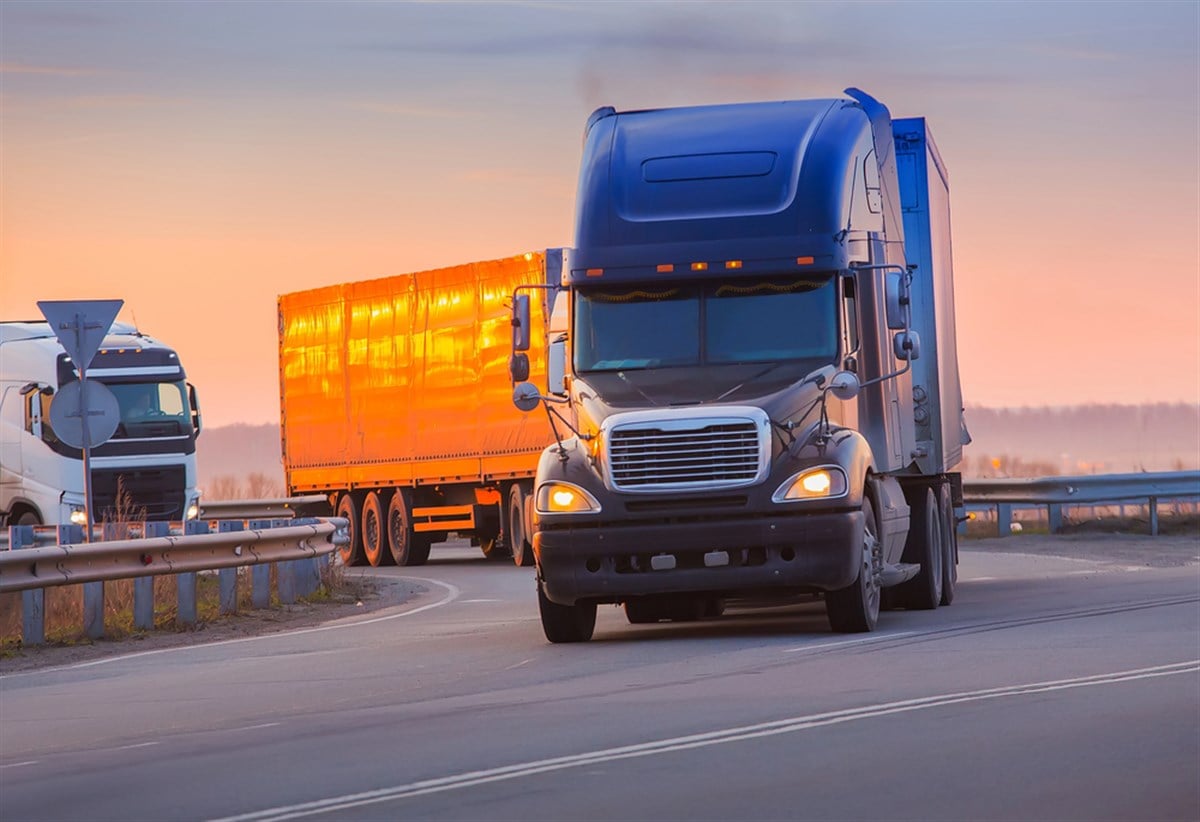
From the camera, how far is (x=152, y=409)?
35.2 meters

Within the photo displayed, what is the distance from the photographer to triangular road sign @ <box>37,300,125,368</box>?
68.8 feet

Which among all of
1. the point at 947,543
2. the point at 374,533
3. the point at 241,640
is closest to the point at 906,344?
the point at 947,543

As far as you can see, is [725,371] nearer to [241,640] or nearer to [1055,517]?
[241,640]

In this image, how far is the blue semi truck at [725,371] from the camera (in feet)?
52.5

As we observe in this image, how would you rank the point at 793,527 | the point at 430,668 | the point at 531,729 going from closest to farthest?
the point at 531,729 → the point at 430,668 → the point at 793,527

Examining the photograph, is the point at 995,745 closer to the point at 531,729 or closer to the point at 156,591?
the point at 531,729

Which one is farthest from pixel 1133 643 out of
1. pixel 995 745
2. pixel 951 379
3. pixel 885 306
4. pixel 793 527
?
pixel 951 379

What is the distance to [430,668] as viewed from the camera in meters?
14.9

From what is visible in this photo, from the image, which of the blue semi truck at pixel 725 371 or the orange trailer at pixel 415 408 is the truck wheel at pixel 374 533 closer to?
the orange trailer at pixel 415 408

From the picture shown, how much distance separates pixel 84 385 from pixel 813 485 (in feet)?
27.0

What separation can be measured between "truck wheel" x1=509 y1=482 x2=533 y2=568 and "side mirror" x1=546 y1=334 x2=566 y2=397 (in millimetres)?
14197

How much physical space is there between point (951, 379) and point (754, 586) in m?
6.88

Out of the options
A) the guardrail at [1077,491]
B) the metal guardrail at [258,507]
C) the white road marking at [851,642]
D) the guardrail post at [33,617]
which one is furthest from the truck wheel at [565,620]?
the metal guardrail at [258,507]

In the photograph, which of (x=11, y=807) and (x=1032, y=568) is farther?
(x=1032, y=568)
